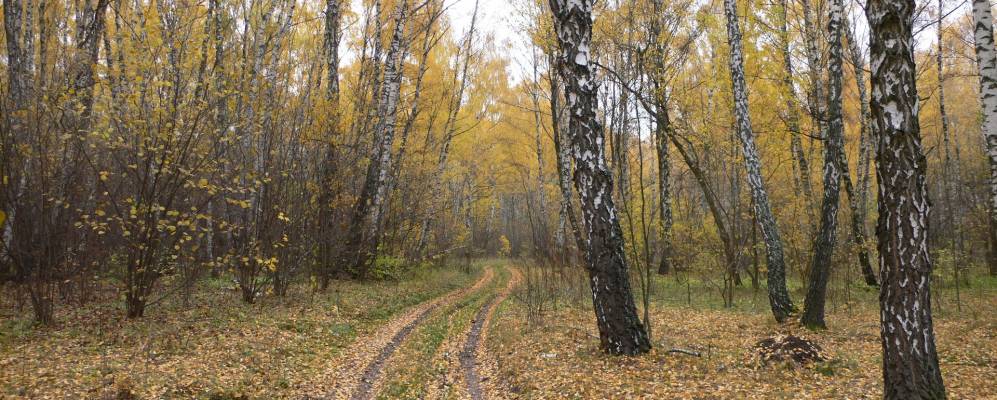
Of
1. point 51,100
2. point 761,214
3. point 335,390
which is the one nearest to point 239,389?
point 335,390

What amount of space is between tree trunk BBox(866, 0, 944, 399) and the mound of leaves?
6.50 feet

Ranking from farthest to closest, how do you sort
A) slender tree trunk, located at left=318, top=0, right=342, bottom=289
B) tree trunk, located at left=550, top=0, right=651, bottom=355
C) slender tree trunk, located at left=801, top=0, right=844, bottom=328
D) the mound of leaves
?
slender tree trunk, located at left=318, top=0, right=342, bottom=289 < slender tree trunk, located at left=801, top=0, right=844, bottom=328 < tree trunk, located at left=550, top=0, right=651, bottom=355 < the mound of leaves

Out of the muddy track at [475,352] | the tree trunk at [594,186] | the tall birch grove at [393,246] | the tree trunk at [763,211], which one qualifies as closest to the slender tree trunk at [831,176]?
the tall birch grove at [393,246]

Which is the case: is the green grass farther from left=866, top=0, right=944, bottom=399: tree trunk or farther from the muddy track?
left=866, top=0, right=944, bottom=399: tree trunk

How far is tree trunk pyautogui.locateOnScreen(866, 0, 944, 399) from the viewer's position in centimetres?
369

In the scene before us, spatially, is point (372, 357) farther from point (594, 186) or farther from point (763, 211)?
point (763, 211)

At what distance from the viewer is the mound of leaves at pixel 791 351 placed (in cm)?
582

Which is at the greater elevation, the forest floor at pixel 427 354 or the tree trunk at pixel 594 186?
the tree trunk at pixel 594 186

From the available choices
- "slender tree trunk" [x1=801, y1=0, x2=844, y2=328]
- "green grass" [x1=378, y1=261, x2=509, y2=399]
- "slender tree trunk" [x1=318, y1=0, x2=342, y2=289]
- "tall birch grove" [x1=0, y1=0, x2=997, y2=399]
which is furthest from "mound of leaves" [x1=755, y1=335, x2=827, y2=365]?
"slender tree trunk" [x1=318, y1=0, x2=342, y2=289]

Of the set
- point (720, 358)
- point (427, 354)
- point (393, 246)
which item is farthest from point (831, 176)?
point (393, 246)

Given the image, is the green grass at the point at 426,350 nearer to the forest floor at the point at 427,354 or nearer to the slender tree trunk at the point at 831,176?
the forest floor at the point at 427,354

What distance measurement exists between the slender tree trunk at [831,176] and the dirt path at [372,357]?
6.38 m

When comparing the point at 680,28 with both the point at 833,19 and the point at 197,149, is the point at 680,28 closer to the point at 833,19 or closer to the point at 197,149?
the point at 833,19

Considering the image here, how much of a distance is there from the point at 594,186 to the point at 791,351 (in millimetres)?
2981
